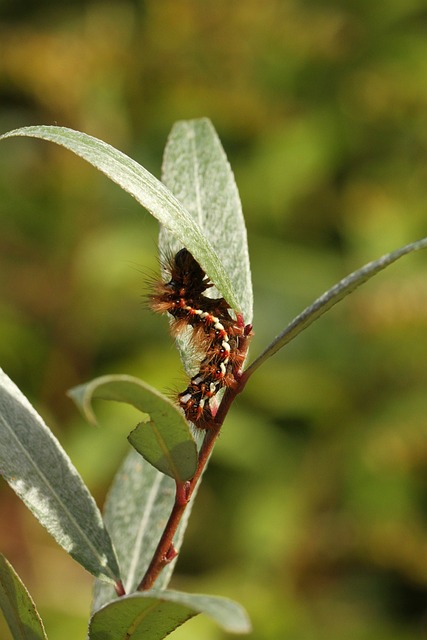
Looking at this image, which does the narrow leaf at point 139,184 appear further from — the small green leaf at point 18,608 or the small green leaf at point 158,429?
the small green leaf at point 18,608

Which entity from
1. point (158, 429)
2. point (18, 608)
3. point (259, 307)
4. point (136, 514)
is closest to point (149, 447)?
point (158, 429)

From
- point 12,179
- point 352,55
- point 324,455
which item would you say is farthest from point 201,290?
point 352,55

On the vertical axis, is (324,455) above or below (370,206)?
below

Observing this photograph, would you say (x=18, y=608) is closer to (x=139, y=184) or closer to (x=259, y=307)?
(x=139, y=184)

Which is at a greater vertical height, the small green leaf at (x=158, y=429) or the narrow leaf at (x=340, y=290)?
the narrow leaf at (x=340, y=290)

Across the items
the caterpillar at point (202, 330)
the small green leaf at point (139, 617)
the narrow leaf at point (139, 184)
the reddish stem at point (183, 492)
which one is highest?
the narrow leaf at point (139, 184)

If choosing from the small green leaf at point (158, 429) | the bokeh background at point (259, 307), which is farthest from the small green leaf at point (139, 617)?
the bokeh background at point (259, 307)

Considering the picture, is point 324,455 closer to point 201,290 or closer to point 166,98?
point 166,98
